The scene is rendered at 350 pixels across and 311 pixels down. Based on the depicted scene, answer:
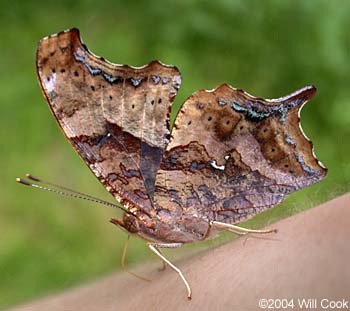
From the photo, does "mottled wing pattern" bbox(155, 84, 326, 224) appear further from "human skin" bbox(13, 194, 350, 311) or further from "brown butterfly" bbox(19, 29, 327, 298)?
"human skin" bbox(13, 194, 350, 311)

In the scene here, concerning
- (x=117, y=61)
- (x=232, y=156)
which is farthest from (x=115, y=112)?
(x=117, y=61)

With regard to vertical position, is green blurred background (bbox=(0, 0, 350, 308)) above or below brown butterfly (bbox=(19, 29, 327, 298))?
above

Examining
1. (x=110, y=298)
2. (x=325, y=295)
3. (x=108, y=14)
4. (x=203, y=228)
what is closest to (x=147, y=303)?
(x=110, y=298)

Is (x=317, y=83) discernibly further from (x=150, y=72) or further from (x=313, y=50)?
(x=150, y=72)

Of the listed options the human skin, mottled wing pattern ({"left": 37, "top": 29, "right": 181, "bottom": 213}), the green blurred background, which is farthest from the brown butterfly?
the green blurred background

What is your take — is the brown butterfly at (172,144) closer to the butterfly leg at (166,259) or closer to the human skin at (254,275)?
the butterfly leg at (166,259)

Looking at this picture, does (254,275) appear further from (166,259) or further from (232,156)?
(232,156)

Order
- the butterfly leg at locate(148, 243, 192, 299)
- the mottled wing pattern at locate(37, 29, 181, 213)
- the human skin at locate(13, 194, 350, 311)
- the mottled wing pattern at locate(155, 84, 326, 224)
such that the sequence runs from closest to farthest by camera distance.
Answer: the human skin at locate(13, 194, 350, 311)
the butterfly leg at locate(148, 243, 192, 299)
the mottled wing pattern at locate(37, 29, 181, 213)
the mottled wing pattern at locate(155, 84, 326, 224)

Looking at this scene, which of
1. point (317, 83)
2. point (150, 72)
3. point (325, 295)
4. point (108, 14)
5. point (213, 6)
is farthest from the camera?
point (108, 14)

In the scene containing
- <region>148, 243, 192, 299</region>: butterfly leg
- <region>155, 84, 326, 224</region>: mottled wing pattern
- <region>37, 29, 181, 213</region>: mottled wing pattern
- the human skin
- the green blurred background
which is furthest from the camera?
the green blurred background
